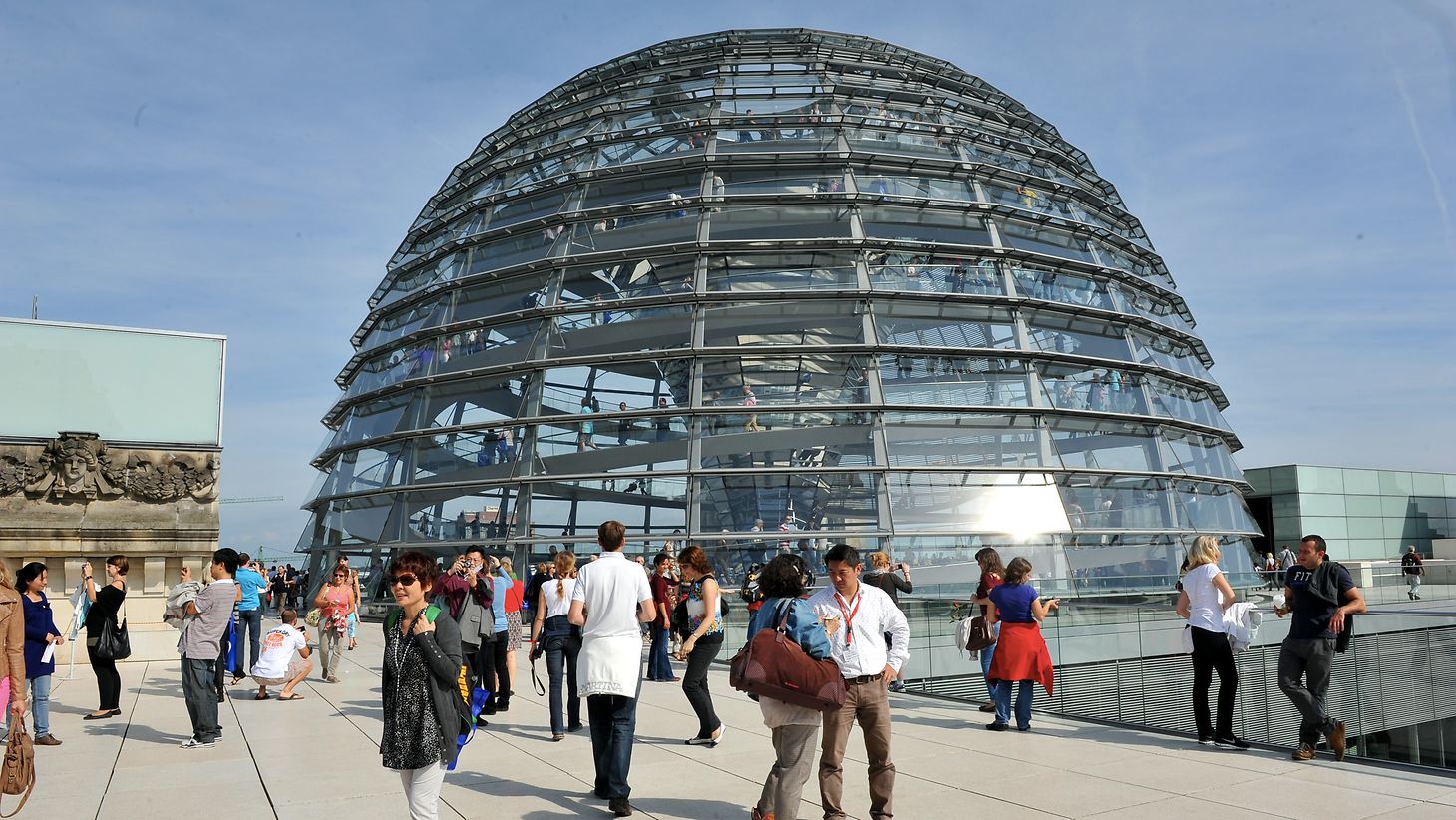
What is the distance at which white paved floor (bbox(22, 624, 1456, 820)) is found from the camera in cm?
697

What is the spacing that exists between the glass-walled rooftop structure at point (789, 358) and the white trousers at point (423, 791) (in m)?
13.5

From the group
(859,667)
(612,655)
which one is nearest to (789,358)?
(612,655)

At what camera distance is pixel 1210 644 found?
9195 millimetres

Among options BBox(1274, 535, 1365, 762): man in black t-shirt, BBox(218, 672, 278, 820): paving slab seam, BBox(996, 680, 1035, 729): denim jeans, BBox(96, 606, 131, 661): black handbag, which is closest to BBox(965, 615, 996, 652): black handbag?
BBox(996, 680, 1035, 729): denim jeans

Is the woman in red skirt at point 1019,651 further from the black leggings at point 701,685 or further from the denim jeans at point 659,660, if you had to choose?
the denim jeans at point 659,660

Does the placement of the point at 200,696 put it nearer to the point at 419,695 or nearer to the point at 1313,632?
the point at 419,695

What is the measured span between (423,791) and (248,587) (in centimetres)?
1036

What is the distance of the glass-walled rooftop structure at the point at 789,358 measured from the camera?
1966 cm

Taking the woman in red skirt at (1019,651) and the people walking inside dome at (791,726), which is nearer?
the people walking inside dome at (791,726)

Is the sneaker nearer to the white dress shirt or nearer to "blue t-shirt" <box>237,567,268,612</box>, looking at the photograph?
the white dress shirt

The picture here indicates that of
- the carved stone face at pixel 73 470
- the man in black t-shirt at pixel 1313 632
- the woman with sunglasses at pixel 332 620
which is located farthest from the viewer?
the carved stone face at pixel 73 470

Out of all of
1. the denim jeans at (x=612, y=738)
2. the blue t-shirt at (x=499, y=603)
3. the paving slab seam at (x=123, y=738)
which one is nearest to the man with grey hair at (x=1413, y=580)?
A: the blue t-shirt at (x=499, y=603)

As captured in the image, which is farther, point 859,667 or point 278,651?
point 278,651

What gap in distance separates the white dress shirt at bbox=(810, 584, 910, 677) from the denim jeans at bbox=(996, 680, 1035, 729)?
3.59 m
